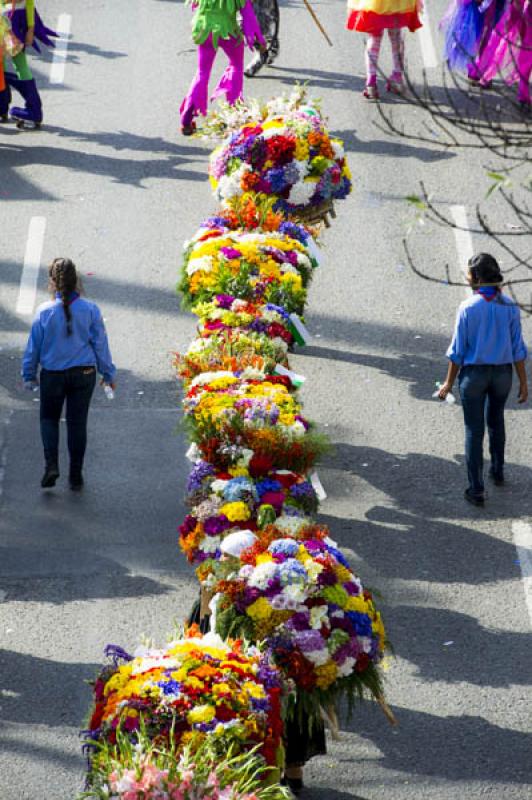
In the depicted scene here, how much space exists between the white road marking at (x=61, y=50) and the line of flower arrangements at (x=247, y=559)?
7135mm

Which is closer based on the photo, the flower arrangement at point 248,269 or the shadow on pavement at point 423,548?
the shadow on pavement at point 423,548

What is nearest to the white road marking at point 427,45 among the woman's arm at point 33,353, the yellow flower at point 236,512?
the woman's arm at point 33,353

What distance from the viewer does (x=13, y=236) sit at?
13.3 metres

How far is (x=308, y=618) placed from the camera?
6367 mm

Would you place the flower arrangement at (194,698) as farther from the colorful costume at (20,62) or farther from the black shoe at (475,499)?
the colorful costume at (20,62)

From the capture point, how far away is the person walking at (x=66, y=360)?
9172 millimetres

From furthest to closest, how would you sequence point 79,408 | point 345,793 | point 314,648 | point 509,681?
point 79,408, point 509,681, point 345,793, point 314,648

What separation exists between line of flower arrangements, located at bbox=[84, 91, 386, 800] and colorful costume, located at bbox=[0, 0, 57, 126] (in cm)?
503

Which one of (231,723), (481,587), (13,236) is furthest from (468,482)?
(13,236)

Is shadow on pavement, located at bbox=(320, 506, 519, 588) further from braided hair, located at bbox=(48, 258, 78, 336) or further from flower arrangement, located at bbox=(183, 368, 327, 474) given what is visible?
braided hair, located at bbox=(48, 258, 78, 336)

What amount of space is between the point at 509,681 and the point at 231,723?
267cm

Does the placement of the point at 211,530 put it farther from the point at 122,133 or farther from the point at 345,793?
the point at 122,133

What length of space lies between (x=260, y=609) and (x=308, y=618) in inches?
8.9

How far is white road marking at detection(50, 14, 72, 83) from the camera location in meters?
17.4
